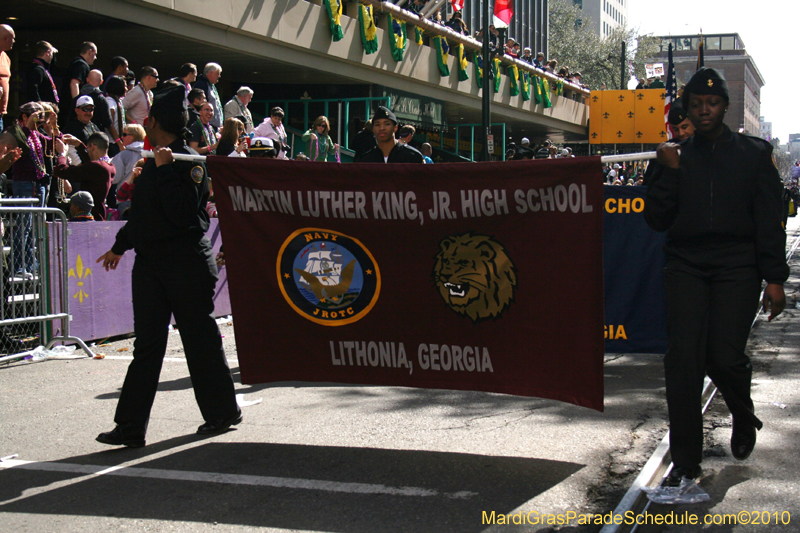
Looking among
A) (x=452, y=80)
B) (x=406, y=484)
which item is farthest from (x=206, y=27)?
(x=406, y=484)

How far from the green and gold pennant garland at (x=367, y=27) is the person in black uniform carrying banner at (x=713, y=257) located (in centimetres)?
1893

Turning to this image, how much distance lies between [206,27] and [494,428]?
14.3m

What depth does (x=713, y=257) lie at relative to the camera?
13.0ft

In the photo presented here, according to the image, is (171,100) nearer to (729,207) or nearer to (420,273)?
(420,273)

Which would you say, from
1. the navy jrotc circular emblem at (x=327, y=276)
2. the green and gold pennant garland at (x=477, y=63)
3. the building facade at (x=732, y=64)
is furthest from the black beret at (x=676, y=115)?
the building facade at (x=732, y=64)

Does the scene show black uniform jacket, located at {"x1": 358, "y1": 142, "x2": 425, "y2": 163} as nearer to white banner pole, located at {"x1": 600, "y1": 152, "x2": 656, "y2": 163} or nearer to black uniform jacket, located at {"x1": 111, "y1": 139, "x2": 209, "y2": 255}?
black uniform jacket, located at {"x1": 111, "y1": 139, "x2": 209, "y2": 255}

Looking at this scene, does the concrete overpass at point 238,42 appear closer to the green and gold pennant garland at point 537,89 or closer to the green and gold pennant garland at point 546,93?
the green and gold pennant garland at point 537,89

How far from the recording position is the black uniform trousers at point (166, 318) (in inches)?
190

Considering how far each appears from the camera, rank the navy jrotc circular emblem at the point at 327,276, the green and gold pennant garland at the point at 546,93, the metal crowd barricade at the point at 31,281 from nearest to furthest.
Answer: the navy jrotc circular emblem at the point at 327,276
the metal crowd barricade at the point at 31,281
the green and gold pennant garland at the point at 546,93

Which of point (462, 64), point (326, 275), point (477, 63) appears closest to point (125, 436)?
point (326, 275)

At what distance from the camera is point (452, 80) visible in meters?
28.7

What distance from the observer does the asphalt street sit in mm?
3777

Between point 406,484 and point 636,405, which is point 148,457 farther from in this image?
point 636,405

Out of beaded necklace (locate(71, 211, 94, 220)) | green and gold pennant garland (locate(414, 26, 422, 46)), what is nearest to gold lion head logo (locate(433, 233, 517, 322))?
beaded necklace (locate(71, 211, 94, 220))
